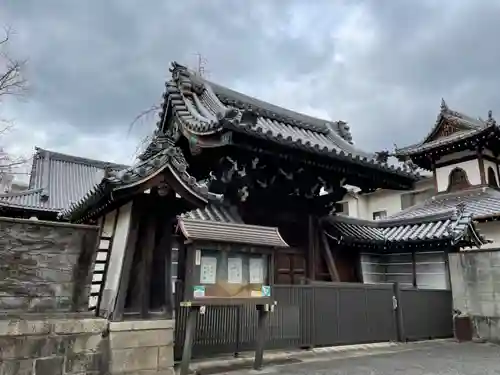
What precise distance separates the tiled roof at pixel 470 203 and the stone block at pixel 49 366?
12272 mm

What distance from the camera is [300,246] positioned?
10508 mm

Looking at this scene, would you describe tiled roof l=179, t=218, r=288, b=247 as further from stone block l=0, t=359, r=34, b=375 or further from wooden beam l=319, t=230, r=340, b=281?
wooden beam l=319, t=230, r=340, b=281

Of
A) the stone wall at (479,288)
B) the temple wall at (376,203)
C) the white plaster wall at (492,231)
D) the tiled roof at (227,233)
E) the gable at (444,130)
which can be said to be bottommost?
the stone wall at (479,288)

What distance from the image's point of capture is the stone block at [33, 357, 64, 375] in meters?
5.13

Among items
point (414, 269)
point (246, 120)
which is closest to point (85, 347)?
point (246, 120)

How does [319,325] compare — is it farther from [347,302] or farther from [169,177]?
[169,177]

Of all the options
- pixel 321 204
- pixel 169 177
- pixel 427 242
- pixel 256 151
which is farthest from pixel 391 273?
pixel 169 177

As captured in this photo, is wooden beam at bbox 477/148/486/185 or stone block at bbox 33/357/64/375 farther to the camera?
wooden beam at bbox 477/148/486/185

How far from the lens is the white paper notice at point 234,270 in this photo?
21.4ft

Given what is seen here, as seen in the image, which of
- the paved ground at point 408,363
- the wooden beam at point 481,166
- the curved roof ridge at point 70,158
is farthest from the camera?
the curved roof ridge at point 70,158

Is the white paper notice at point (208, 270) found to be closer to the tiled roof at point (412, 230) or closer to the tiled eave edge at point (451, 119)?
the tiled roof at point (412, 230)

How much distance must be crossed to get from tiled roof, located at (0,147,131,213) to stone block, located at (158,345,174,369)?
1083cm

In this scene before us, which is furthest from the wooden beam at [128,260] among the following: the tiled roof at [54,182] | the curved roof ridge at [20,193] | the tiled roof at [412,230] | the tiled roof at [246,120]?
the curved roof ridge at [20,193]

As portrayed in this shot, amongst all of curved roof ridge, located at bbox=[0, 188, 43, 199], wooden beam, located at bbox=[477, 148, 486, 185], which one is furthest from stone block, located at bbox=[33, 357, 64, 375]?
wooden beam, located at bbox=[477, 148, 486, 185]
